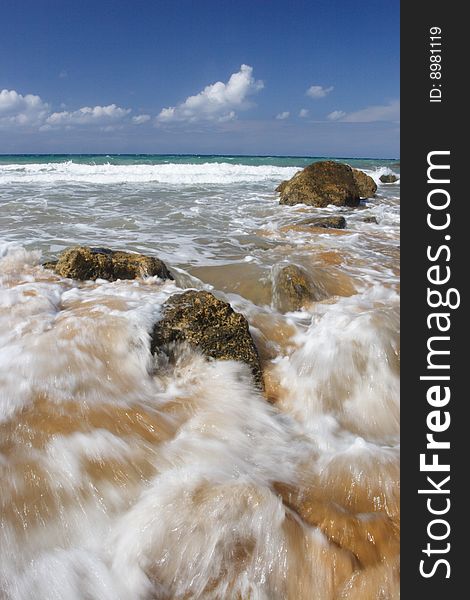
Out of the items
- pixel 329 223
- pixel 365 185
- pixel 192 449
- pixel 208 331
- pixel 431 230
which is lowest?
pixel 192 449

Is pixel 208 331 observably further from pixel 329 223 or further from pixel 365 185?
pixel 365 185

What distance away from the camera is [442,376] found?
66.8 inches

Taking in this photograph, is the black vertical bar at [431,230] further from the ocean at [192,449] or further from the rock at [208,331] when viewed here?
the rock at [208,331]

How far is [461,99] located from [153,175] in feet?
79.5

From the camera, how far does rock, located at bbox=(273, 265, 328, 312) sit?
14.3 feet

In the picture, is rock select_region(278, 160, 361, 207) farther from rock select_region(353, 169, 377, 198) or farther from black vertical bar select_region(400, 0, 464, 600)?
black vertical bar select_region(400, 0, 464, 600)

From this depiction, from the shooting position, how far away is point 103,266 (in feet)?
15.3

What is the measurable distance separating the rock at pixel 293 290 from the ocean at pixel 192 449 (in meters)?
0.05

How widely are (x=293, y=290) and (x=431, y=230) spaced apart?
105 inches

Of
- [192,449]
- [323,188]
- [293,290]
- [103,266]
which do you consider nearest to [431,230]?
[192,449]

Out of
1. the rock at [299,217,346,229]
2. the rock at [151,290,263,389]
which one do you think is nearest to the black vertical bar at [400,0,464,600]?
the rock at [151,290,263,389]

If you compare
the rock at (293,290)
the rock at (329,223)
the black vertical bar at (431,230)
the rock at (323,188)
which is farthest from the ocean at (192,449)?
the rock at (323,188)

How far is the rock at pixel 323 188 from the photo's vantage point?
11.8 metres

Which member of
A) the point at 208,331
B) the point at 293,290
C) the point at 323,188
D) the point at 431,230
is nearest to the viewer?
the point at 431,230
